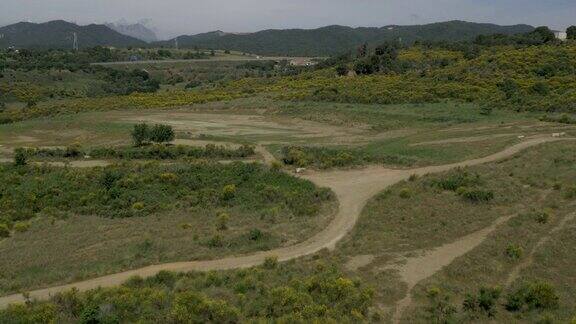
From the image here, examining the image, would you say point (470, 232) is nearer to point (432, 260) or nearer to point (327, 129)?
point (432, 260)

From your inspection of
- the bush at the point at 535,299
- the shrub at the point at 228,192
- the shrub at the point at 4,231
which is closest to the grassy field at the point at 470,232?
the bush at the point at 535,299

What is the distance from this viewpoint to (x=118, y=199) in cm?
2881

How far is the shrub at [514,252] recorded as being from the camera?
18125mm

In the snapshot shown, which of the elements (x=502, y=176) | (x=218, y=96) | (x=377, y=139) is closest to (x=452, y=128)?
(x=377, y=139)

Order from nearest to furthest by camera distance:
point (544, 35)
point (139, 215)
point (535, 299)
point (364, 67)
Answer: point (535, 299)
point (139, 215)
point (364, 67)
point (544, 35)

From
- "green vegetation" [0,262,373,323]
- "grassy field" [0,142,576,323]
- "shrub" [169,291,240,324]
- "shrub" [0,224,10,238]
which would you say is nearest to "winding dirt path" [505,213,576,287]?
"grassy field" [0,142,576,323]

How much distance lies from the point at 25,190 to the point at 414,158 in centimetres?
2226

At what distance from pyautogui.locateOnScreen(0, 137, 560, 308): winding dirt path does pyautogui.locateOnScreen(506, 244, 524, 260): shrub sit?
19.2 feet

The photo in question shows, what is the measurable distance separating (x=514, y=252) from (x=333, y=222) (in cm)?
710

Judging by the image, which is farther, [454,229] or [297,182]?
[297,182]

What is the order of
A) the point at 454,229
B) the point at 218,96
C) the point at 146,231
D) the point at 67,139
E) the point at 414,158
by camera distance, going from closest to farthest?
1. the point at 454,229
2. the point at 146,231
3. the point at 414,158
4. the point at 67,139
5. the point at 218,96

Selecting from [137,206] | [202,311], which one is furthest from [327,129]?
[202,311]

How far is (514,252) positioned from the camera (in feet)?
59.7

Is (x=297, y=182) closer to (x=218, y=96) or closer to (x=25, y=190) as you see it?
(x=25, y=190)
